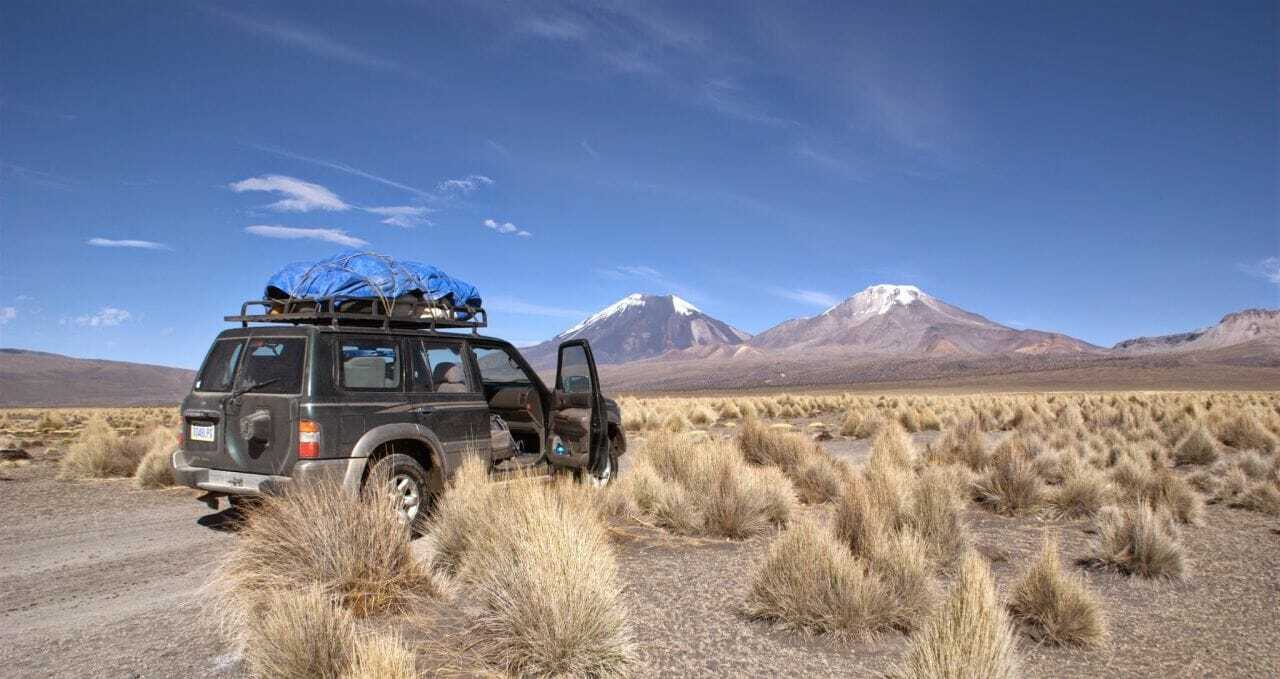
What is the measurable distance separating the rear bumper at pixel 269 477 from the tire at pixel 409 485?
199mm

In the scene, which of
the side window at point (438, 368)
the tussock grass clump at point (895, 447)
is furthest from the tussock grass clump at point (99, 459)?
the tussock grass clump at point (895, 447)

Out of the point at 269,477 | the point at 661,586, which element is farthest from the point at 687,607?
the point at 269,477

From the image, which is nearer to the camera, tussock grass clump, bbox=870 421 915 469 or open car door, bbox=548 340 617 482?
open car door, bbox=548 340 617 482

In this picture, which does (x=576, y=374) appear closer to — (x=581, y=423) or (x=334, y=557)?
(x=581, y=423)

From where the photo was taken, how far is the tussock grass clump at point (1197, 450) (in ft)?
47.0

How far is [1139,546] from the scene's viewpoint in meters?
6.58

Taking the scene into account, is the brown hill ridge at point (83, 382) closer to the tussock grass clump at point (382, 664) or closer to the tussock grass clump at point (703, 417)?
the tussock grass clump at point (703, 417)

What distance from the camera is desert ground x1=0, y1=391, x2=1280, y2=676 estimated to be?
416cm

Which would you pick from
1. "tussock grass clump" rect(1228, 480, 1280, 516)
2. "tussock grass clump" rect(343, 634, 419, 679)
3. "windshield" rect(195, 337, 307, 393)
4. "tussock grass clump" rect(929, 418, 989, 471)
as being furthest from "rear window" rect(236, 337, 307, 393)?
"tussock grass clump" rect(1228, 480, 1280, 516)

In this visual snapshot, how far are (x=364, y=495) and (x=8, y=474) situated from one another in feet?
37.2

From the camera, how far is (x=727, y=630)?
16.5 feet

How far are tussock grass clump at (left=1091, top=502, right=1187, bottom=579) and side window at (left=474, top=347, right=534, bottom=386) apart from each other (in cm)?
625

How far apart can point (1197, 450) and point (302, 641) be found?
16.1 m

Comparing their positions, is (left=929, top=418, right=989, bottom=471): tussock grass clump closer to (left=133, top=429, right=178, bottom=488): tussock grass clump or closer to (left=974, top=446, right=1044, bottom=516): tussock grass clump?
(left=974, top=446, right=1044, bottom=516): tussock grass clump
